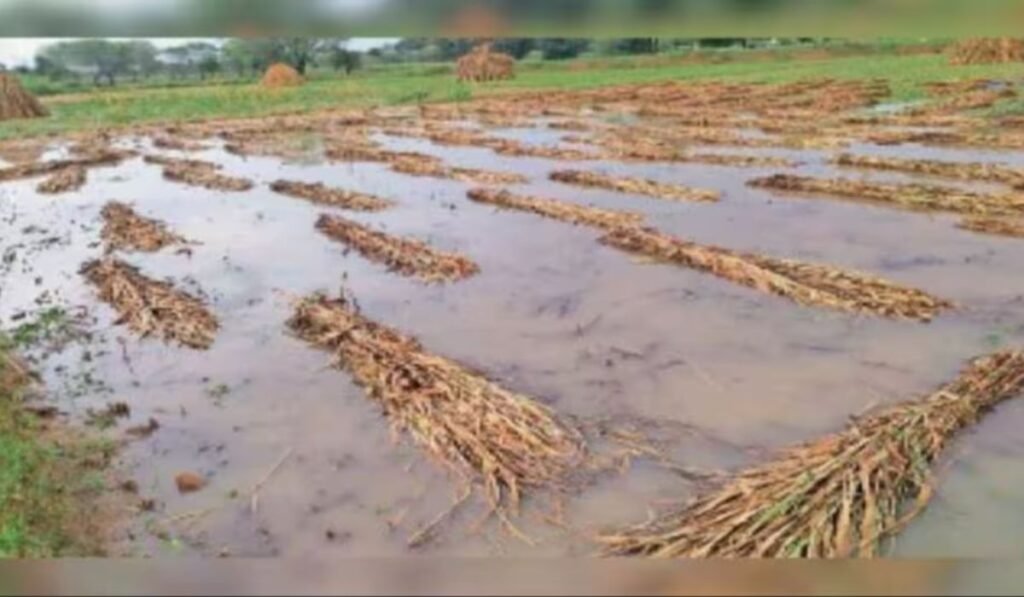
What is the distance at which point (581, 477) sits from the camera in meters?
4.90

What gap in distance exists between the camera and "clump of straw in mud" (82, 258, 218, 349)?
7836mm

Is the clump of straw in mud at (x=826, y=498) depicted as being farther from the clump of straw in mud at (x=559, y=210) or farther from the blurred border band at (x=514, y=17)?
the clump of straw in mud at (x=559, y=210)

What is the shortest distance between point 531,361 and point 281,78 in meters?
43.4

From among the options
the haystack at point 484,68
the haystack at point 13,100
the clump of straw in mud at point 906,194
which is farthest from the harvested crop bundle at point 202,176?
the haystack at point 484,68

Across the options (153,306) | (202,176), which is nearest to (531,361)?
(153,306)

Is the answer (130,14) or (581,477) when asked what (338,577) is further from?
(581,477)

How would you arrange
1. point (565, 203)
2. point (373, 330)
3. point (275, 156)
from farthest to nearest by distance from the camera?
1. point (275, 156)
2. point (565, 203)
3. point (373, 330)

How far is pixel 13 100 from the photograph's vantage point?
33.0 meters

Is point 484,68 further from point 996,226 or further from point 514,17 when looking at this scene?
point 514,17

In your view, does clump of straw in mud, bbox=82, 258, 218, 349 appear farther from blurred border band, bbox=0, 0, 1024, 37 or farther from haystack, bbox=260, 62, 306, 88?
haystack, bbox=260, 62, 306, 88

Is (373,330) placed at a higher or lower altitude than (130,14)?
lower

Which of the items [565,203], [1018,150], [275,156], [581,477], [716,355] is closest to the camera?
[581,477]

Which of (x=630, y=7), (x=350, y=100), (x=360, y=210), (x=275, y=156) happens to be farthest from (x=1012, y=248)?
(x=350, y=100)

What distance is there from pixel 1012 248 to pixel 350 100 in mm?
30050
